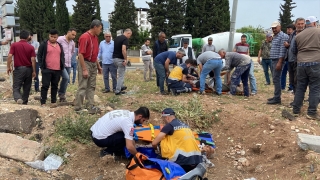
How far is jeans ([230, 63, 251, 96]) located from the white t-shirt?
4142 mm

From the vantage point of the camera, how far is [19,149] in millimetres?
4441

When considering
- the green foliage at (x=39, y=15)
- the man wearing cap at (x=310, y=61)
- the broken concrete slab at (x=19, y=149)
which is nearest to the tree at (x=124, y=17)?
the green foliage at (x=39, y=15)

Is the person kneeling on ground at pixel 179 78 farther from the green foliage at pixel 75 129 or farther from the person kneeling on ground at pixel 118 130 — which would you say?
the person kneeling on ground at pixel 118 130

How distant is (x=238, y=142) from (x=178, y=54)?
→ 3016 mm

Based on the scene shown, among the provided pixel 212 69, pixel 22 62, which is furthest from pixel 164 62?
pixel 22 62

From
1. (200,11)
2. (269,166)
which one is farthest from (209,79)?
(200,11)

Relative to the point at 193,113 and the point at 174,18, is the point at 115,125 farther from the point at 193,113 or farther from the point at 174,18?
the point at 174,18

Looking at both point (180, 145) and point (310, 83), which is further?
point (310, 83)

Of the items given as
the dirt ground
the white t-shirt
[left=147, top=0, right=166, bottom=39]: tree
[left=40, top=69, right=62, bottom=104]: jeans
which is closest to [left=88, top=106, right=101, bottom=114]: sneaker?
the dirt ground

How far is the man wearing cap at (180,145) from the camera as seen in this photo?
13.3 ft

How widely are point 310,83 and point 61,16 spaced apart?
3486 cm

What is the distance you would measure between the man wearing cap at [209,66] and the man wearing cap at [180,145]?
3.55 m

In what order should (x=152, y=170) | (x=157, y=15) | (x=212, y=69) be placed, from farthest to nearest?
(x=157, y=15) < (x=212, y=69) < (x=152, y=170)

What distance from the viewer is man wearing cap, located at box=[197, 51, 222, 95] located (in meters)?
7.44
